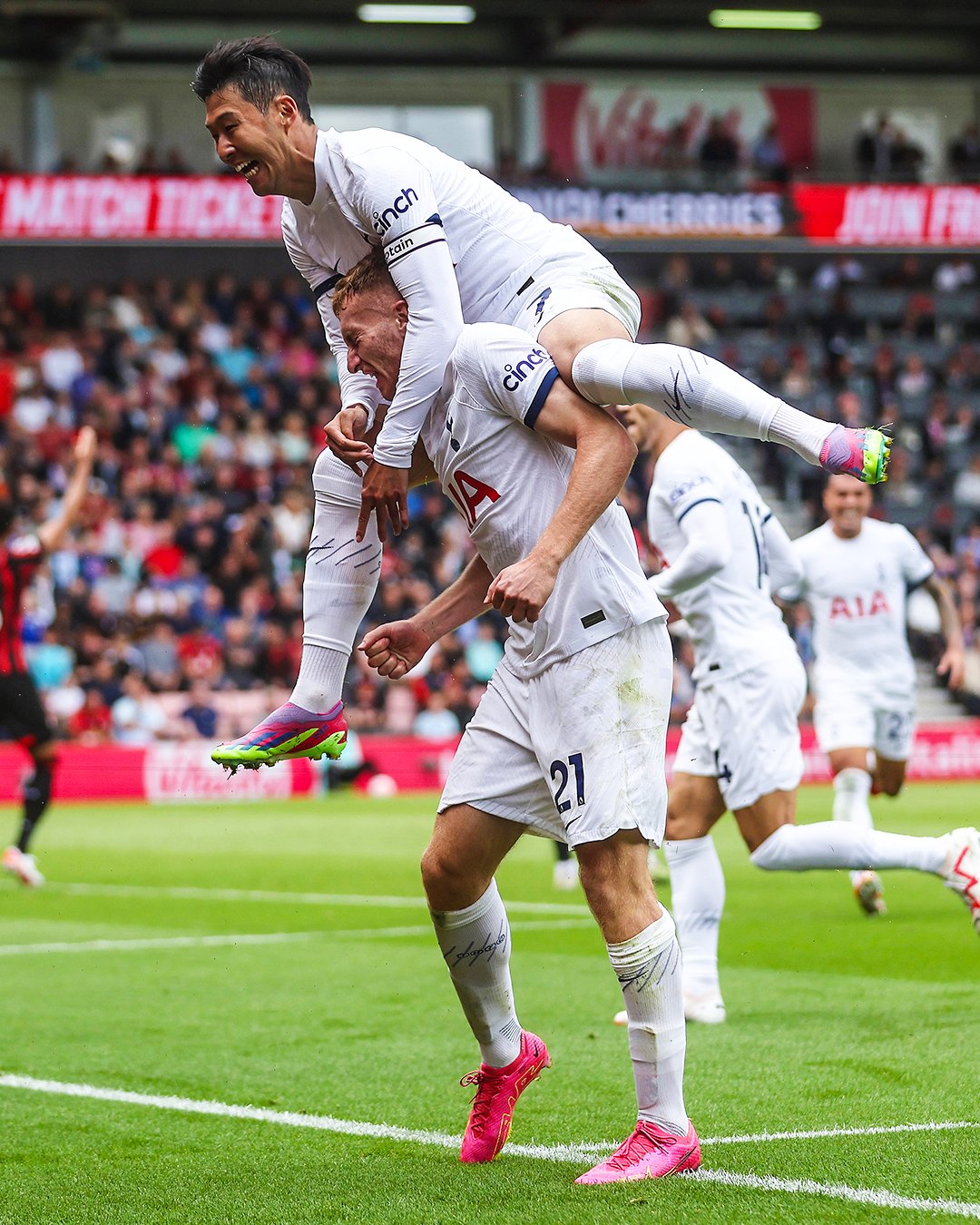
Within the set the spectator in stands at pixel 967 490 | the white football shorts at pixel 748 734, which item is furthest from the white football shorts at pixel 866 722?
the spectator in stands at pixel 967 490

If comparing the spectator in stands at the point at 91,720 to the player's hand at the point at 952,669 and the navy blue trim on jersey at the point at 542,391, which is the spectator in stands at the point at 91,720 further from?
the navy blue trim on jersey at the point at 542,391

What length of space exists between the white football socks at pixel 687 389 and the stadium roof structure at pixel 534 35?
2701 cm

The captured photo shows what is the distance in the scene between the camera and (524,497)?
4816 millimetres

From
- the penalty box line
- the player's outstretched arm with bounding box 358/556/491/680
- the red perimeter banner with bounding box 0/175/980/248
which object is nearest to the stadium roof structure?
the red perimeter banner with bounding box 0/175/980/248

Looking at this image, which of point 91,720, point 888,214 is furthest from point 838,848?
point 888,214

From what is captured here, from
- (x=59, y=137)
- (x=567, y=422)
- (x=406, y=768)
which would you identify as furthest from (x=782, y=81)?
(x=567, y=422)

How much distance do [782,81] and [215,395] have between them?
576 inches

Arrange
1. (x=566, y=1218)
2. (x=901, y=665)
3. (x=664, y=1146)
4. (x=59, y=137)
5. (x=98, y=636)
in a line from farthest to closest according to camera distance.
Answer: (x=59, y=137) → (x=98, y=636) → (x=901, y=665) → (x=664, y=1146) → (x=566, y=1218)

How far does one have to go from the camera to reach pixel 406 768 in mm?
23312

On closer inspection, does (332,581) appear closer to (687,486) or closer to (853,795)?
(687,486)

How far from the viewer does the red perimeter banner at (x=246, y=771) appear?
22312mm

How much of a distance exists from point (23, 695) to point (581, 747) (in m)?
8.90

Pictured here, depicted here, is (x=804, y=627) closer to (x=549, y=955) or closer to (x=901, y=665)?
(x=901, y=665)

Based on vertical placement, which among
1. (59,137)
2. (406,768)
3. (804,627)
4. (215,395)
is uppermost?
(59,137)
